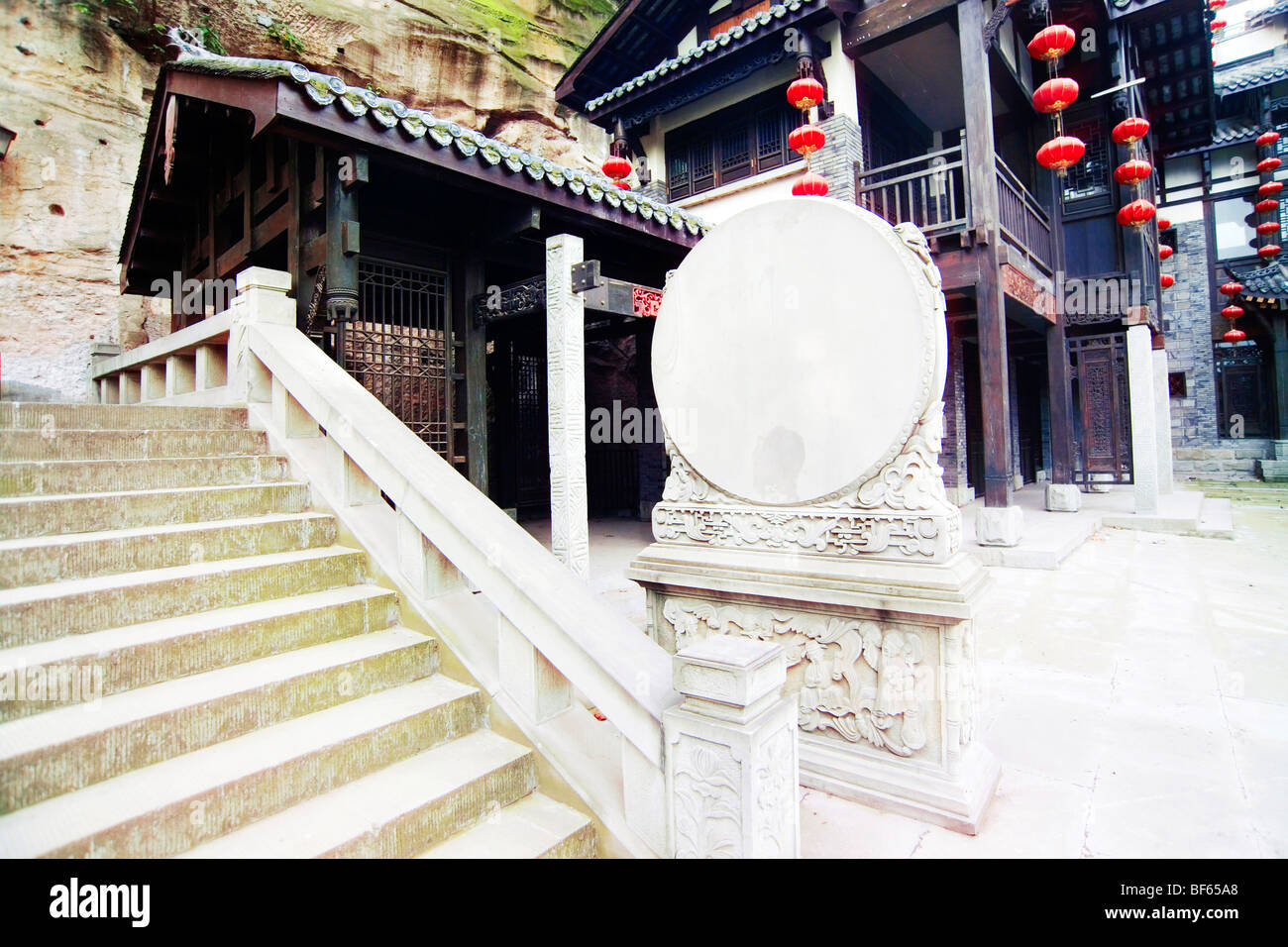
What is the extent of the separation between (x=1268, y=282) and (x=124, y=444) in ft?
71.1

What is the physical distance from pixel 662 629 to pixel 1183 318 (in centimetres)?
2069

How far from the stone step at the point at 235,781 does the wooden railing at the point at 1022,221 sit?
342 inches

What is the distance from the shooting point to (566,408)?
5602 mm

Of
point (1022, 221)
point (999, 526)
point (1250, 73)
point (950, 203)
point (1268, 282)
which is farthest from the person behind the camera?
point (1250, 73)

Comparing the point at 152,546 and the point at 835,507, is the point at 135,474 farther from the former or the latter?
the point at 835,507

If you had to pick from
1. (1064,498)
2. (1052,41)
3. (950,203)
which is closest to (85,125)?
(950,203)

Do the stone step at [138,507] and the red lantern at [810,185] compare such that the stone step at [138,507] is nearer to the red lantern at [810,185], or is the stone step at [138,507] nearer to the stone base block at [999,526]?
the stone base block at [999,526]

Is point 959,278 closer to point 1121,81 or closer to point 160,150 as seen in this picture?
point 1121,81

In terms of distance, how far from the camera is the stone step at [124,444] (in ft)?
9.55

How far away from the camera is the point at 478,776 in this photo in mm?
2098

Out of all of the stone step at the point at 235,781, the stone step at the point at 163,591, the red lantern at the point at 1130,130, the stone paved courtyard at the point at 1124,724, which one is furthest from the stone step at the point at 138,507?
the red lantern at the point at 1130,130

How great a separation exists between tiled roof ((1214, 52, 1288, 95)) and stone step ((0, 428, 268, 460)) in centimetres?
2137

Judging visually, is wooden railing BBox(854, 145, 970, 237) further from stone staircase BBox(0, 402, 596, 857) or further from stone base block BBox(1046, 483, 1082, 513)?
stone staircase BBox(0, 402, 596, 857)

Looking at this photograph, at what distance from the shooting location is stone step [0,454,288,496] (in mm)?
2695
